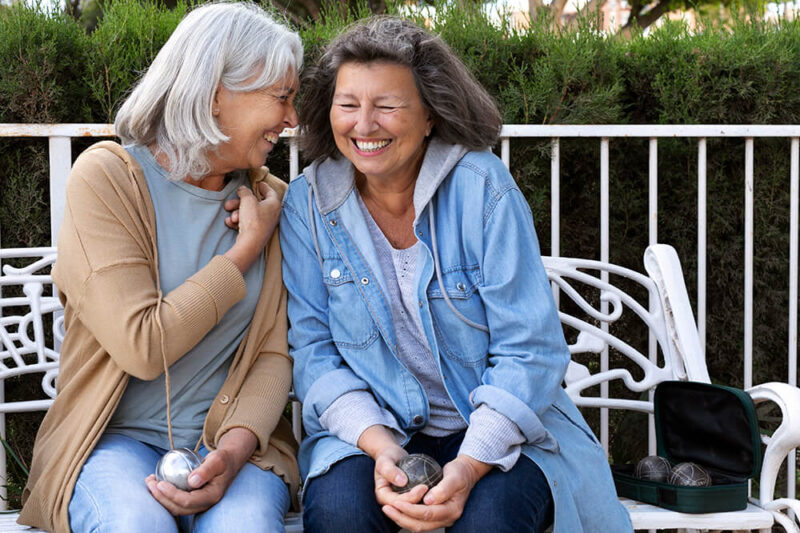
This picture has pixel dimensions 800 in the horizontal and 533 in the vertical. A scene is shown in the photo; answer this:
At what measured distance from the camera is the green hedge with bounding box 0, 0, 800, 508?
10.5 ft

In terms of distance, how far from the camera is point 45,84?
123 inches

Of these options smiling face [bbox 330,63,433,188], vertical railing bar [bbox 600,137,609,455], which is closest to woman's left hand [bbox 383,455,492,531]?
smiling face [bbox 330,63,433,188]

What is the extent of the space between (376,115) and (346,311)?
0.55m

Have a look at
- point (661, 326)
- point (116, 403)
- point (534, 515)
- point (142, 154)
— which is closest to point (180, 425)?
point (116, 403)

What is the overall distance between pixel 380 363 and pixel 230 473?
1.66 ft

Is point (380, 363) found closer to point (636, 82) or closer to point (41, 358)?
point (41, 358)

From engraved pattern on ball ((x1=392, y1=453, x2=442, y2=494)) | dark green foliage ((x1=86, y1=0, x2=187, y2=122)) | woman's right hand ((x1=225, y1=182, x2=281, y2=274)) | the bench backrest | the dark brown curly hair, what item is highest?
dark green foliage ((x1=86, y1=0, x2=187, y2=122))

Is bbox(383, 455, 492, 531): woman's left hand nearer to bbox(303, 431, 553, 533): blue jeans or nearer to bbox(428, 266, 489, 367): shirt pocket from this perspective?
bbox(303, 431, 553, 533): blue jeans

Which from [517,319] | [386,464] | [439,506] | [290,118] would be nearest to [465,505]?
[439,506]

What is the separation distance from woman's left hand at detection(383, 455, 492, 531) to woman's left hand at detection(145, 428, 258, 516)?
403mm

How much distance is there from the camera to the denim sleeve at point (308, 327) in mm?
2455

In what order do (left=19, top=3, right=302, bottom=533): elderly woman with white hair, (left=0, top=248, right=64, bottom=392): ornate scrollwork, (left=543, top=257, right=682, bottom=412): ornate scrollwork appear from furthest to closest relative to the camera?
(left=543, top=257, right=682, bottom=412): ornate scrollwork
(left=0, top=248, right=64, bottom=392): ornate scrollwork
(left=19, top=3, right=302, bottom=533): elderly woman with white hair

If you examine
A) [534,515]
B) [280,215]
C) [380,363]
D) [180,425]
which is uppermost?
[280,215]

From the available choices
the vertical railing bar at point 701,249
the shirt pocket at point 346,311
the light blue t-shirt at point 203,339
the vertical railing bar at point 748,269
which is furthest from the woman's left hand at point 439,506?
the vertical railing bar at point 748,269
